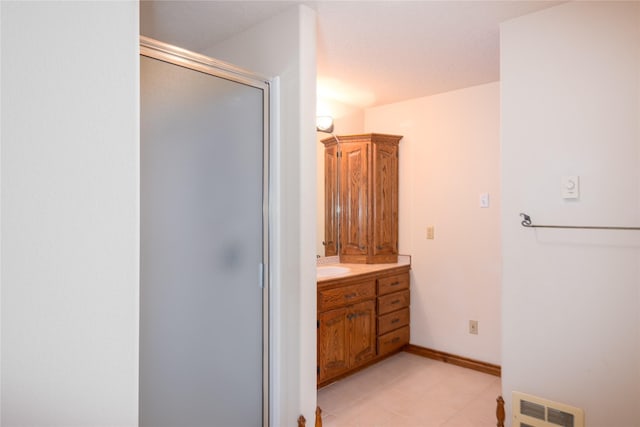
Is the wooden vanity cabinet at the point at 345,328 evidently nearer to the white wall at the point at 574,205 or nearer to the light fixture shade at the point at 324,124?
the white wall at the point at 574,205

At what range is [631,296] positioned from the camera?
176cm

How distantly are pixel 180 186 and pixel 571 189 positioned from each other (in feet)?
6.27

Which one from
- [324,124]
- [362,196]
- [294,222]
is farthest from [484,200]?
[294,222]

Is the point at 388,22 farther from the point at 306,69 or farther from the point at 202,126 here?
the point at 202,126

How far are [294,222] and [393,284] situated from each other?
1.75 m

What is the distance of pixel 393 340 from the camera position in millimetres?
3426

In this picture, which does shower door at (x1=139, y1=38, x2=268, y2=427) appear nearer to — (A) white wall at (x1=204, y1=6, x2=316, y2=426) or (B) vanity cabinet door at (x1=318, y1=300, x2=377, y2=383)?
(A) white wall at (x1=204, y1=6, x2=316, y2=426)

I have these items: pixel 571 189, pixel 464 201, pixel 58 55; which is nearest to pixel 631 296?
pixel 571 189

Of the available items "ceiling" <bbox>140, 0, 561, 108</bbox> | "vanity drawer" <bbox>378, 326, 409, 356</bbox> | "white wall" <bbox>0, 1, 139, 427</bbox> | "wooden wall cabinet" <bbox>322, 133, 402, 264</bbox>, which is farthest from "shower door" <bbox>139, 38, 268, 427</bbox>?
"wooden wall cabinet" <bbox>322, 133, 402, 264</bbox>

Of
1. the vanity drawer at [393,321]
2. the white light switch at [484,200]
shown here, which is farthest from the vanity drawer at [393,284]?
the white light switch at [484,200]

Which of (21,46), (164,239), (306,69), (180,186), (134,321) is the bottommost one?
(134,321)

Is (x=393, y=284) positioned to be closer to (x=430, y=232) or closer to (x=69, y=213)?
(x=430, y=232)

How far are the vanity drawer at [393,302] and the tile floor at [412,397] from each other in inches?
19.3

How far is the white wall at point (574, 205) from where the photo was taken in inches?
70.2
